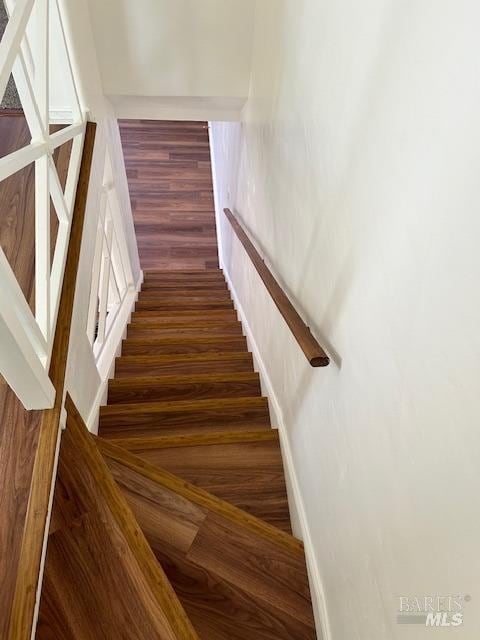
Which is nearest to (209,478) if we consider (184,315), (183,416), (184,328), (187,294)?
(183,416)

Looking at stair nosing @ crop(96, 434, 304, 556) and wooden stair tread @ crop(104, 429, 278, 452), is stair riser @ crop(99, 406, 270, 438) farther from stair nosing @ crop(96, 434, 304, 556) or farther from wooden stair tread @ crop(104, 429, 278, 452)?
stair nosing @ crop(96, 434, 304, 556)

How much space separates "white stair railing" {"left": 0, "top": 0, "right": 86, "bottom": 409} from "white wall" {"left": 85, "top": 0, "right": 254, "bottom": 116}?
0.76 meters

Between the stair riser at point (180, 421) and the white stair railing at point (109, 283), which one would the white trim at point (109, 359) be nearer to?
the white stair railing at point (109, 283)

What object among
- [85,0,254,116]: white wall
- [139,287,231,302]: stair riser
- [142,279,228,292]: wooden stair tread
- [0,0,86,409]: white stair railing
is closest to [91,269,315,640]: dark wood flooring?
[0,0,86,409]: white stair railing

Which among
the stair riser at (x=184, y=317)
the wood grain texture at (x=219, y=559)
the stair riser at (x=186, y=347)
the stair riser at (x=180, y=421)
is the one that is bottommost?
the wood grain texture at (x=219, y=559)

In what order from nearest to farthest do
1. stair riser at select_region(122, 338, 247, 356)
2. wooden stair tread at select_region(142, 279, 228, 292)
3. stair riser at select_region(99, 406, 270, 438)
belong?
stair riser at select_region(99, 406, 270, 438) → stair riser at select_region(122, 338, 247, 356) → wooden stair tread at select_region(142, 279, 228, 292)

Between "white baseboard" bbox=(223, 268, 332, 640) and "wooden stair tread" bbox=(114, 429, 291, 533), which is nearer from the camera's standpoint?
"white baseboard" bbox=(223, 268, 332, 640)

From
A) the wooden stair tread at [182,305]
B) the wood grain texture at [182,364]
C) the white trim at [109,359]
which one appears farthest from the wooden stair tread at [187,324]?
→ the wood grain texture at [182,364]

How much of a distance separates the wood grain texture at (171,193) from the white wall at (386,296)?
15.0 feet

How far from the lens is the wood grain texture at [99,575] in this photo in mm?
1138

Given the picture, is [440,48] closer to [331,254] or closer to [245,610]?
[331,254]

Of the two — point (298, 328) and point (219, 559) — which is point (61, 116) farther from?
point (219, 559)

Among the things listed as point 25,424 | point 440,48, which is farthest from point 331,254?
point 25,424

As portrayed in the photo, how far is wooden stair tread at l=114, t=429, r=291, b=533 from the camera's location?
216 centimetres
